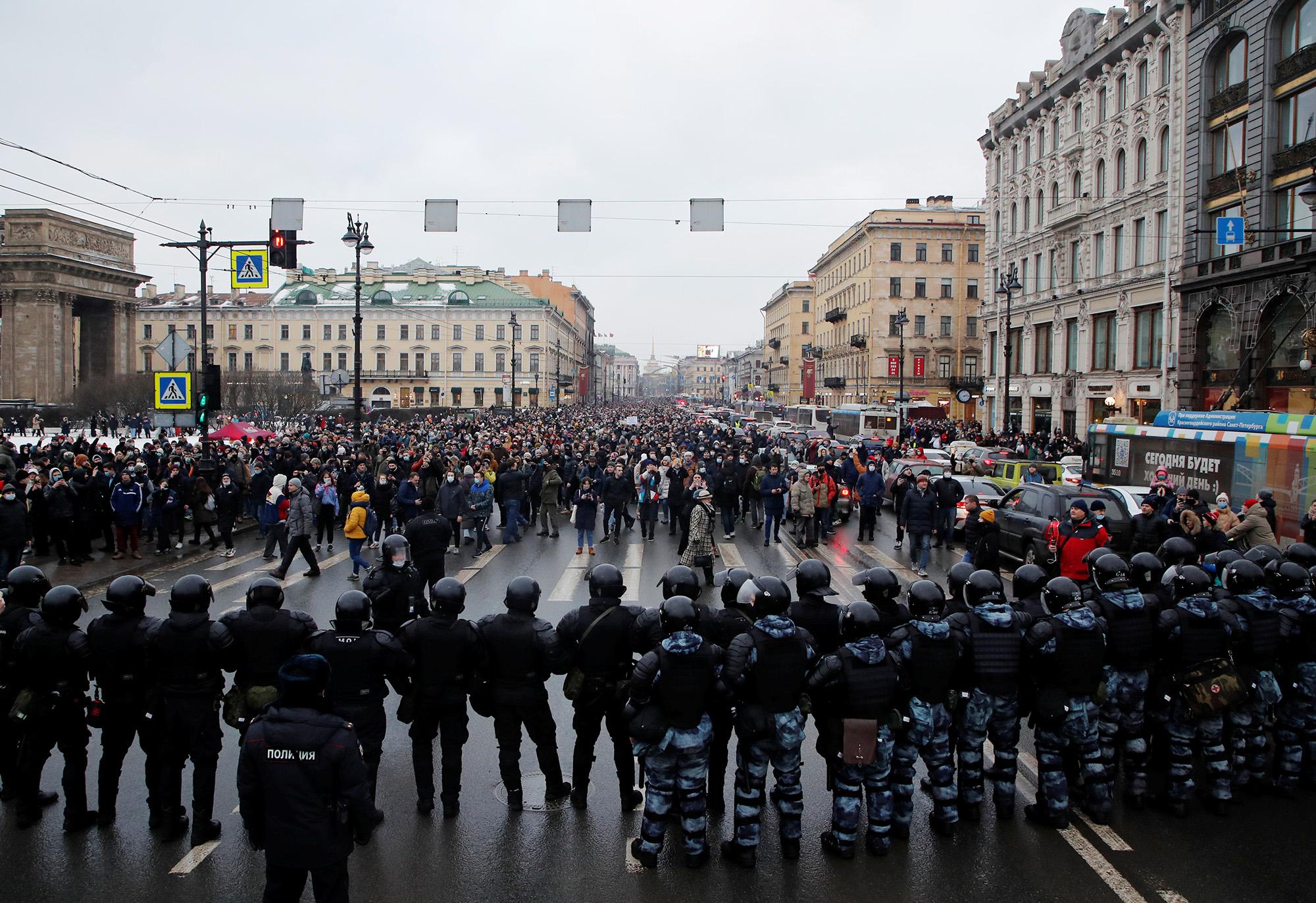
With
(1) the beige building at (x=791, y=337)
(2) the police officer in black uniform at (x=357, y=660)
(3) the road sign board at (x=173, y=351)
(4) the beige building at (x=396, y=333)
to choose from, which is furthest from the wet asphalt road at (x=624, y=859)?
(1) the beige building at (x=791, y=337)

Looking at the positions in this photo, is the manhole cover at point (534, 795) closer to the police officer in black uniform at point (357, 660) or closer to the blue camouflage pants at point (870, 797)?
the police officer in black uniform at point (357, 660)

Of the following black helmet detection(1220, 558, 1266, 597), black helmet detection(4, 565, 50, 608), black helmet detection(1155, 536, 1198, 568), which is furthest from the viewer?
black helmet detection(1155, 536, 1198, 568)

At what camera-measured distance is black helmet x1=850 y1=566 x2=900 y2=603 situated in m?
5.68

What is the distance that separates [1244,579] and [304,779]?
19.8 feet

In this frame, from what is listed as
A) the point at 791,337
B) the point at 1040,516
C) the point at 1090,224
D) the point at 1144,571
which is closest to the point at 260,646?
the point at 1144,571

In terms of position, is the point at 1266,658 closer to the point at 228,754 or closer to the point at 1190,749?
the point at 1190,749

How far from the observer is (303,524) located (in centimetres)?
1317

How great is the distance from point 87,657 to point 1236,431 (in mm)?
18483

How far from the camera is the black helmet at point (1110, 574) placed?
5844 mm

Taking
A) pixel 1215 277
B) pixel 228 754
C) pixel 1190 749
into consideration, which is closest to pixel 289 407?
pixel 1215 277

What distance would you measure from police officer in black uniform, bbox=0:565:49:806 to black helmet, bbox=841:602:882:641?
4848mm

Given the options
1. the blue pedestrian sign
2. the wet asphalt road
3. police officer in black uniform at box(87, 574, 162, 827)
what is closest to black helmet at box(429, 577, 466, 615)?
the wet asphalt road

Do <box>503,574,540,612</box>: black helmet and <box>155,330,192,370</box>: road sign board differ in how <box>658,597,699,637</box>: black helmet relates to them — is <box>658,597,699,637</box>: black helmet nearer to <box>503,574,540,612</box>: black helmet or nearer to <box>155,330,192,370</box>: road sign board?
<box>503,574,540,612</box>: black helmet

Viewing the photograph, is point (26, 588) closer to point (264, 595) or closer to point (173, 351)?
point (264, 595)
